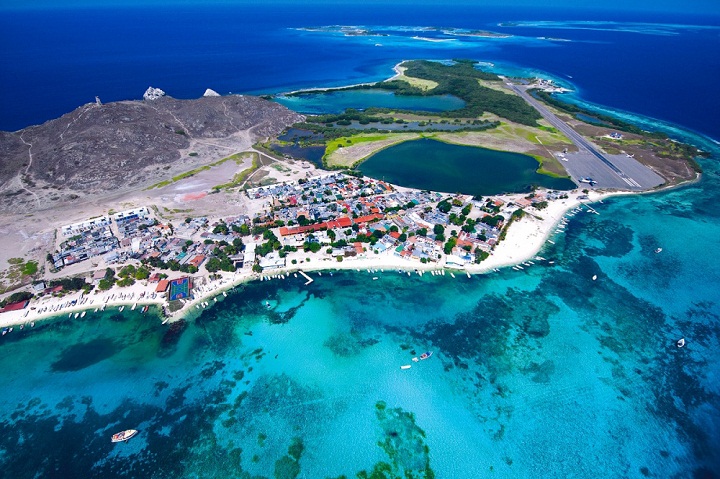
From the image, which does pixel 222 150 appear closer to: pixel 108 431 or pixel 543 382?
pixel 108 431

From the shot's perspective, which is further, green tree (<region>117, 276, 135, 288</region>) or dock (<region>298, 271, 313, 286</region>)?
dock (<region>298, 271, 313, 286</region>)

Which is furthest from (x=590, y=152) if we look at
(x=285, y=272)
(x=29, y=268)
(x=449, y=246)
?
(x=29, y=268)

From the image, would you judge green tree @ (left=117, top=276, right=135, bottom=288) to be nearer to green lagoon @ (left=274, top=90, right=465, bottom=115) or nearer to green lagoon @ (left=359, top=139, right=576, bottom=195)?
green lagoon @ (left=359, top=139, right=576, bottom=195)

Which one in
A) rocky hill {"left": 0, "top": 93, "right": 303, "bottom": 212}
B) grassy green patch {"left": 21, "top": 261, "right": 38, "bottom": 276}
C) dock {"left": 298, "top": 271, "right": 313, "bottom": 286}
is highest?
rocky hill {"left": 0, "top": 93, "right": 303, "bottom": 212}

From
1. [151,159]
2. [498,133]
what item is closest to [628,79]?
[498,133]

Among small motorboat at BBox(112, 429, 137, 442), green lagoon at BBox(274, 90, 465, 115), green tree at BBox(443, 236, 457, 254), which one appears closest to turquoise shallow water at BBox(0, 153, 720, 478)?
small motorboat at BBox(112, 429, 137, 442)
